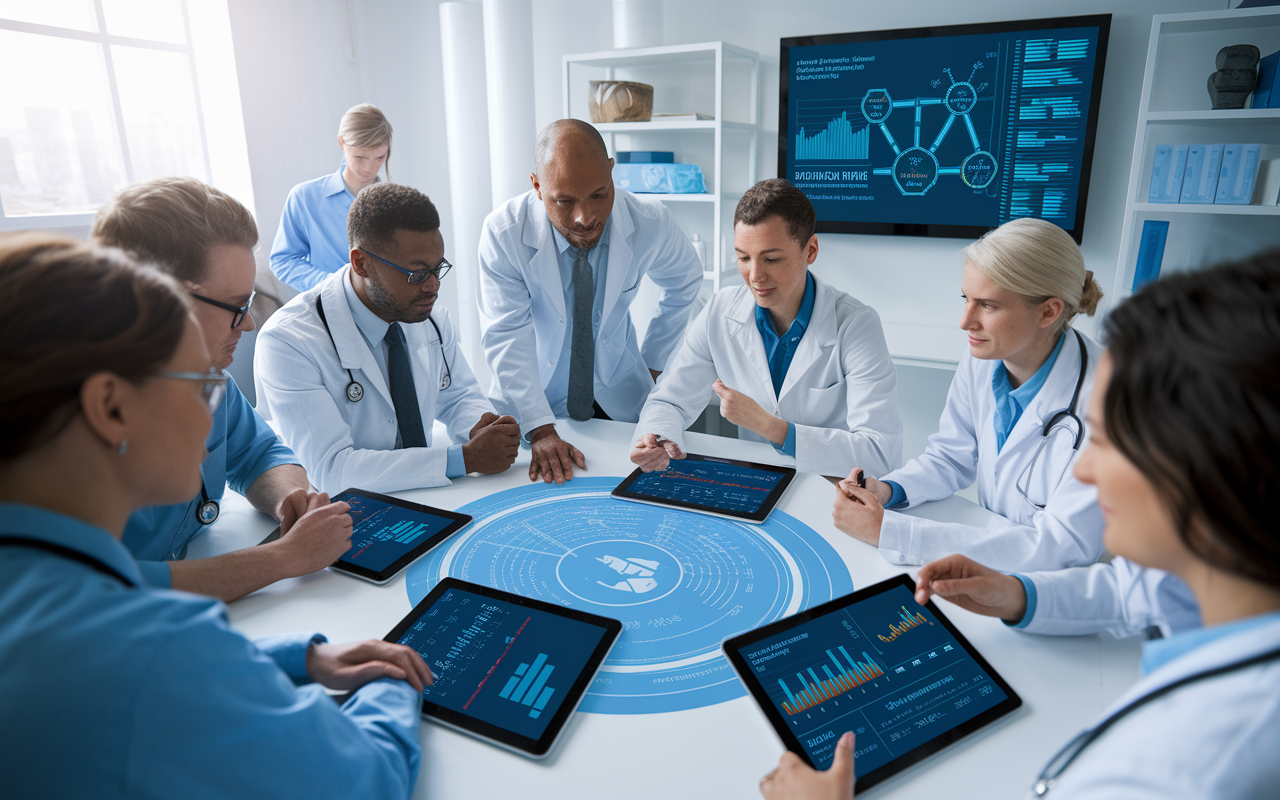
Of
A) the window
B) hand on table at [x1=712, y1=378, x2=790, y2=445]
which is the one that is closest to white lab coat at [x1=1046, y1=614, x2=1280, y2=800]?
hand on table at [x1=712, y1=378, x2=790, y2=445]

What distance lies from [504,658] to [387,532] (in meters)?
0.49

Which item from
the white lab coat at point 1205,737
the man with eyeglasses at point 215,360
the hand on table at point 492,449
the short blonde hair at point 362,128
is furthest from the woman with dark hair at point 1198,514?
the short blonde hair at point 362,128

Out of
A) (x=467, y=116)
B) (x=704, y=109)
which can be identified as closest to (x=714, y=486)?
(x=704, y=109)

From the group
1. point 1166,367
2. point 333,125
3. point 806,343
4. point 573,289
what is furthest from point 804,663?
point 333,125

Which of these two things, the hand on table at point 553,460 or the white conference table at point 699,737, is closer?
the white conference table at point 699,737

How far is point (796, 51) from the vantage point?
3.42 m

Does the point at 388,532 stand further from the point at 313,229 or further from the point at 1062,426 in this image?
the point at 313,229

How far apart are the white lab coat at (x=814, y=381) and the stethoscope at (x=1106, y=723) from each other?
1.07 metres

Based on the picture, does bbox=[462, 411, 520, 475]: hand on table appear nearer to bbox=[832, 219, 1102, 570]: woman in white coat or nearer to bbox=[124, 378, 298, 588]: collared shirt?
bbox=[124, 378, 298, 588]: collared shirt

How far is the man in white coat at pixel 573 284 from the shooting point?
214 centimetres

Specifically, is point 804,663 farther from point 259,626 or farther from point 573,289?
point 573,289

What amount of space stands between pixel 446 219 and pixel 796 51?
2.45 m

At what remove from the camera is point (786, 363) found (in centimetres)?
208

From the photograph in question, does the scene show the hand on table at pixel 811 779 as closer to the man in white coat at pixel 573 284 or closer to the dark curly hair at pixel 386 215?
the man in white coat at pixel 573 284
